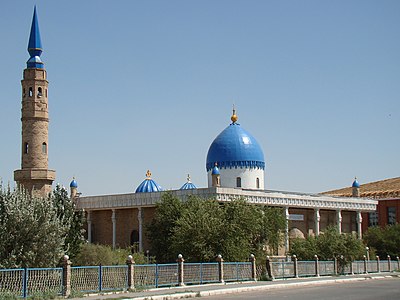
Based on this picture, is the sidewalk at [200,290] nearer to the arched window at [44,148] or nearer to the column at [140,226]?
the column at [140,226]

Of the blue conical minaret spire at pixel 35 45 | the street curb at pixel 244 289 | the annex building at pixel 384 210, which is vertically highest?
the blue conical minaret spire at pixel 35 45

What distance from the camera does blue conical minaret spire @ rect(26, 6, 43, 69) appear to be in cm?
4472

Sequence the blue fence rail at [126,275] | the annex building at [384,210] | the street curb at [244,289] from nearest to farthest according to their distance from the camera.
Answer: the blue fence rail at [126,275] < the street curb at [244,289] < the annex building at [384,210]

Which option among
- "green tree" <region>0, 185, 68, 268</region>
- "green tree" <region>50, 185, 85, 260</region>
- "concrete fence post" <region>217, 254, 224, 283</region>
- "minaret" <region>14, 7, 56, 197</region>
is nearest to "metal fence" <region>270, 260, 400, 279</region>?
"concrete fence post" <region>217, 254, 224, 283</region>

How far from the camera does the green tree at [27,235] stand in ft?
84.7

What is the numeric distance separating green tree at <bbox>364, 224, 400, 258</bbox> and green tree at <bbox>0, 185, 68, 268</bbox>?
33.2 metres

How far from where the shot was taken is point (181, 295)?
2322 centimetres

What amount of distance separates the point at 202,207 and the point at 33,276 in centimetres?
1621

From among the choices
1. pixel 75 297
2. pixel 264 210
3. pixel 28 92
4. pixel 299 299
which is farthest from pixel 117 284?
pixel 28 92

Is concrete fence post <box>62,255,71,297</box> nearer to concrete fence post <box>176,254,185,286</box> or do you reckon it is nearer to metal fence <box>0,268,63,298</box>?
metal fence <box>0,268,63,298</box>

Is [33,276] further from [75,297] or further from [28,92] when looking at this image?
[28,92]

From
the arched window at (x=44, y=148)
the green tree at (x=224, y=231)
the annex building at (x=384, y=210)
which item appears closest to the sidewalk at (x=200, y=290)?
the green tree at (x=224, y=231)

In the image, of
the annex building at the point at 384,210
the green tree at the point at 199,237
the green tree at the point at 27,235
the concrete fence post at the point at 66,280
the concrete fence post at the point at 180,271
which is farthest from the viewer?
the annex building at the point at 384,210

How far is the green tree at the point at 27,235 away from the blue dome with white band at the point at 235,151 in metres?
28.2
